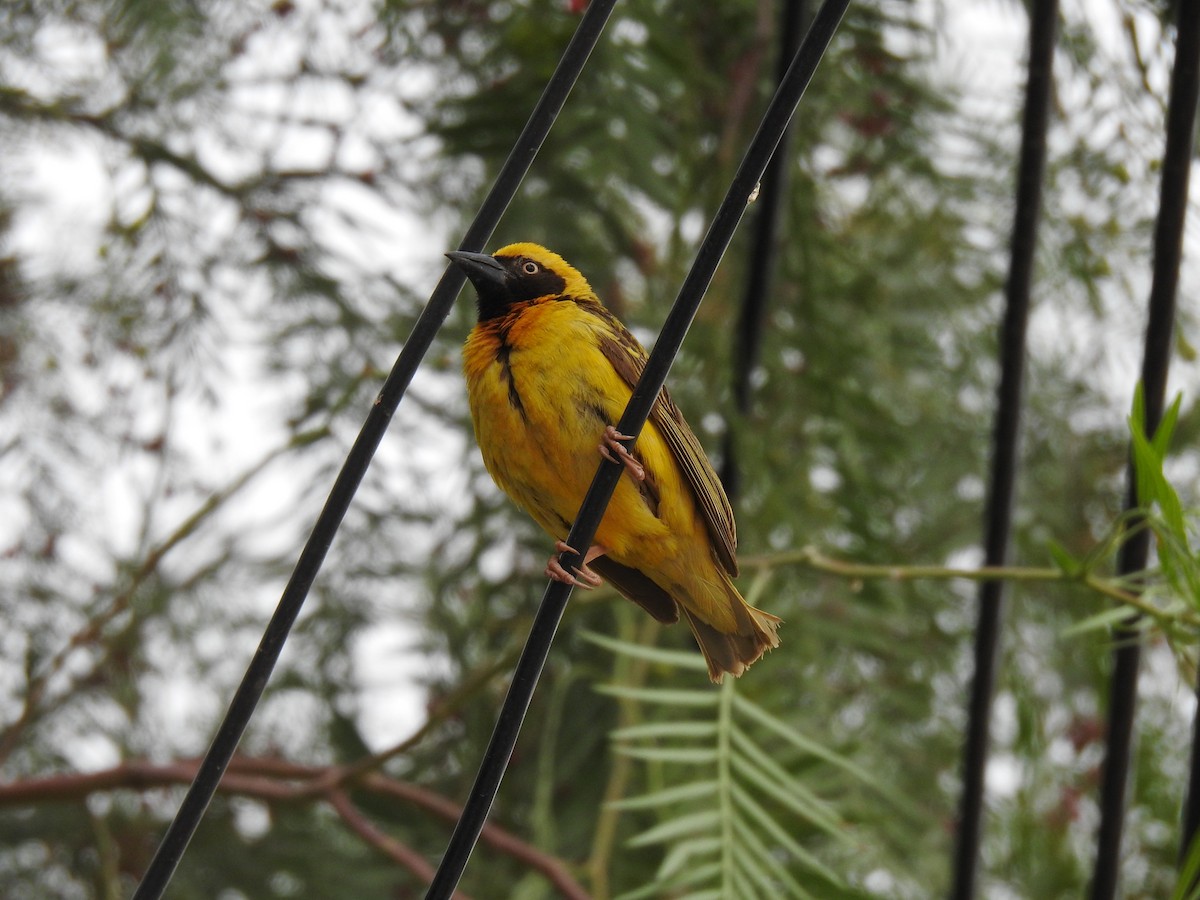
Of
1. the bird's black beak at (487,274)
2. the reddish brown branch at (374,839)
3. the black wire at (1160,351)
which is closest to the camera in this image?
the black wire at (1160,351)

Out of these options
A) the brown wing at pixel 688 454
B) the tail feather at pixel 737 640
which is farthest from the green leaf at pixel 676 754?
the brown wing at pixel 688 454

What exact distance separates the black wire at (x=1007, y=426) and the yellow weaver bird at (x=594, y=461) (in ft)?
1.15

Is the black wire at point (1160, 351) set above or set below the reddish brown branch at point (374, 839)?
above

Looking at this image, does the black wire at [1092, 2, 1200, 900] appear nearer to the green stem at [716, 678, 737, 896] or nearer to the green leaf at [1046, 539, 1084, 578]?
the green leaf at [1046, 539, 1084, 578]

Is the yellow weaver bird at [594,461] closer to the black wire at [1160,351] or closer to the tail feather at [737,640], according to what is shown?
the tail feather at [737,640]

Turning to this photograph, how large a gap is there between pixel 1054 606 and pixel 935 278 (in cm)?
108

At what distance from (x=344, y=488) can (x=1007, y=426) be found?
1.16 metres

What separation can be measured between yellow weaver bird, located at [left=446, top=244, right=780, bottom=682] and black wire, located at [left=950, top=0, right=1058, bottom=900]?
35 centimetres

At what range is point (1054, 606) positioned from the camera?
393cm

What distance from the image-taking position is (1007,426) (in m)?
2.07

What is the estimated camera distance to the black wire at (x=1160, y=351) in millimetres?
1713

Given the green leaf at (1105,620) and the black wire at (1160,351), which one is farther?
the green leaf at (1105,620)

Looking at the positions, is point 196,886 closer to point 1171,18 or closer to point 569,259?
point 569,259

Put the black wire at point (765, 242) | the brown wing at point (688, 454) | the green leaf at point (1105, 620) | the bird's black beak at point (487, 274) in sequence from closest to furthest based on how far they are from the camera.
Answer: the green leaf at point (1105, 620)
the bird's black beak at point (487, 274)
the brown wing at point (688, 454)
the black wire at point (765, 242)
